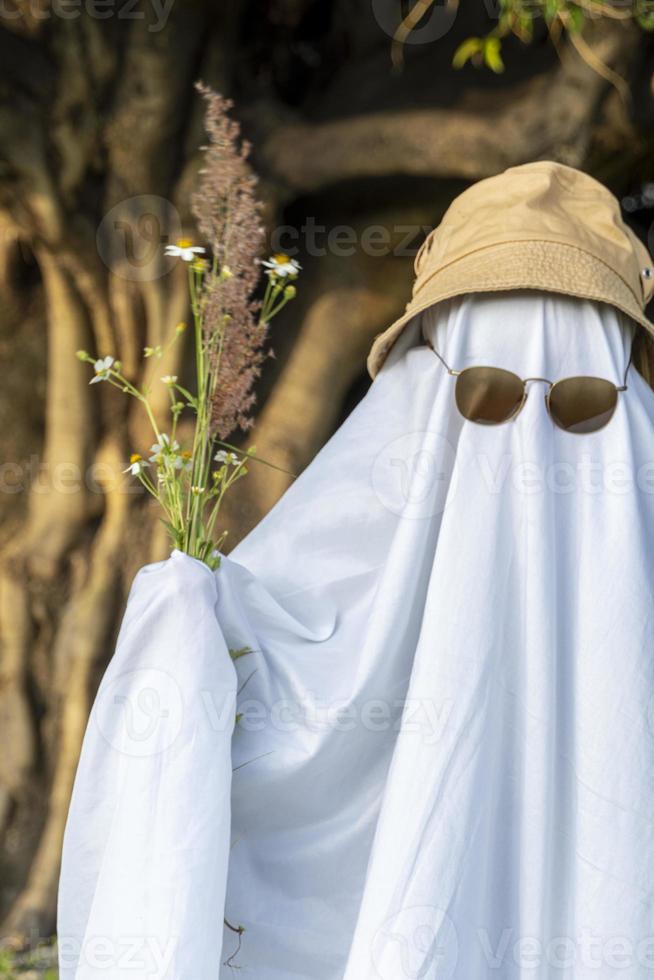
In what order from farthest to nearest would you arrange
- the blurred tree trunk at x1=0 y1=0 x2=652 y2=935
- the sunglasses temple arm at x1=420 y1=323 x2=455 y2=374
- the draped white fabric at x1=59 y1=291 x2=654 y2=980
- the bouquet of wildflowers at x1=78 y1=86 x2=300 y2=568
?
the blurred tree trunk at x1=0 y1=0 x2=652 y2=935
the sunglasses temple arm at x1=420 y1=323 x2=455 y2=374
the bouquet of wildflowers at x1=78 y1=86 x2=300 y2=568
the draped white fabric at x1=59 y1=291 x2=654 y2=980

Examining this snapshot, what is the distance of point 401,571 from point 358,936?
1.70ft

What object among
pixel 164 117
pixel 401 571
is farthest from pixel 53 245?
pixel 401 571

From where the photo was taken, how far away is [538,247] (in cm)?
188

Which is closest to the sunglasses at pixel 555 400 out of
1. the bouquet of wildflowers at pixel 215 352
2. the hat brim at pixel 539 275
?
the hat brim at pixel 539 275

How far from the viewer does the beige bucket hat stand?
1.86 meters

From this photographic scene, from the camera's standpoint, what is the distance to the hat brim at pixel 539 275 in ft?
6.06

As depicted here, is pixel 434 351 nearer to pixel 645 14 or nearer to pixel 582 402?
pixel 582 402

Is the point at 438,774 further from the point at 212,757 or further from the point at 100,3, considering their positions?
the point at 100,3

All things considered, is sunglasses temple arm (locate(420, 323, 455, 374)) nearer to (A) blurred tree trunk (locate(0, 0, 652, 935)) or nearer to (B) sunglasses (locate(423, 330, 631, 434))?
(B) sunglasses (locate(423, 330, 631, 434))

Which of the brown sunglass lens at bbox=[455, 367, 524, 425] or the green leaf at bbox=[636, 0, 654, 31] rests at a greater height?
the green leaf at bbox=[636, 0, 654, 31]

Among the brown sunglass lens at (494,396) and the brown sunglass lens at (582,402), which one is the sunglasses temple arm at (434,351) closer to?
the brown sunglass lens at (494,396)

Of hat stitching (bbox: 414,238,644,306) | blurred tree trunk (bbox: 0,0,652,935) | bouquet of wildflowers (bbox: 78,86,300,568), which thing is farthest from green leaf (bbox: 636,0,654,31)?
bouquet of wildflowers (bbox: 78,86,300,568)

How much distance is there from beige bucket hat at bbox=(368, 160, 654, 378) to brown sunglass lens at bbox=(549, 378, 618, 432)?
149mm

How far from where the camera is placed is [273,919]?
1795 millimetres
